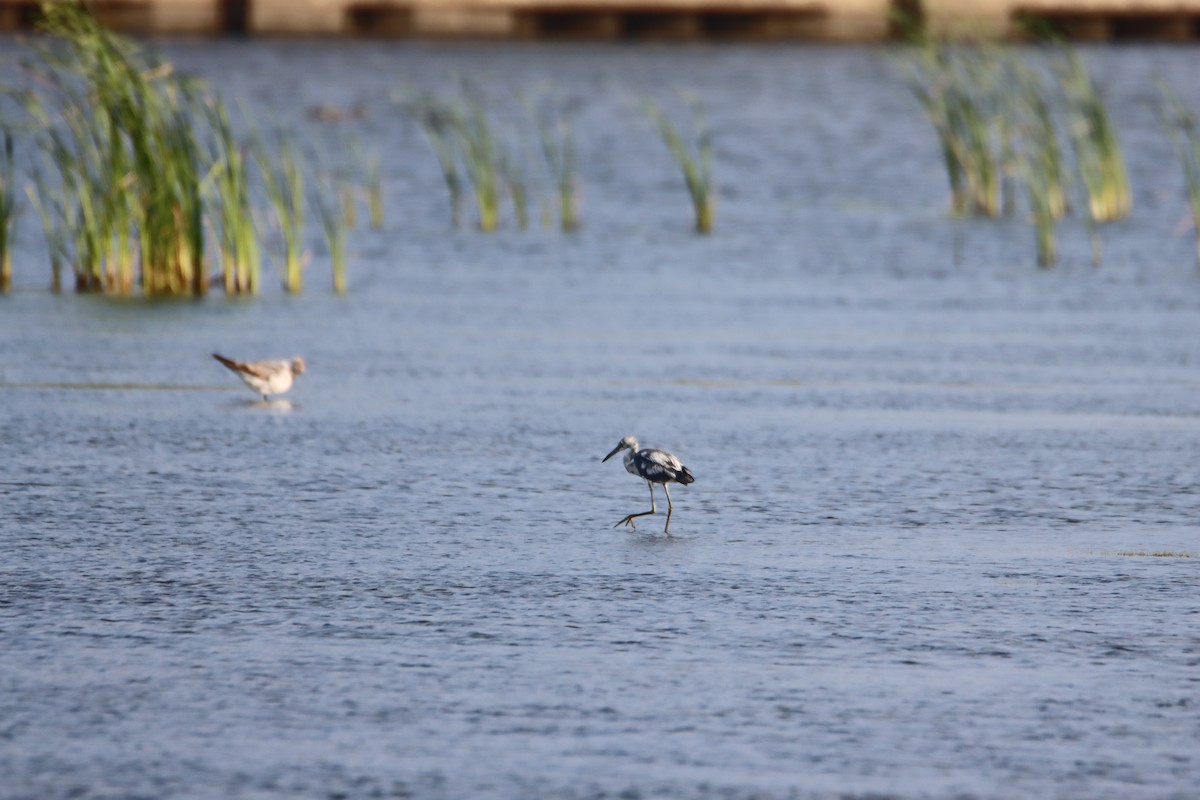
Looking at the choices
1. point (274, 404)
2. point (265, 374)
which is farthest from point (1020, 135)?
point (265, 374)

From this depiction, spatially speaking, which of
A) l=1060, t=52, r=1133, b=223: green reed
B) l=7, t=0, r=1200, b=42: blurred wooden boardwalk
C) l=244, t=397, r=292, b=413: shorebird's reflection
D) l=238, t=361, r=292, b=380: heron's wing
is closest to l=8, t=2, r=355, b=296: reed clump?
l=244, t=397, r=292, b=413: shorebird's reflection

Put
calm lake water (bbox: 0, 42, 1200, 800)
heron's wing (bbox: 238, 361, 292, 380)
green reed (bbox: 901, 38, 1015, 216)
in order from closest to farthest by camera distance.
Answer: calm lake water (bbox: 0, 42, 1200, 800) < heron's wing (bbox: 238, 361, 292, 380) < green reed (bbox: 901, 38, 1015, 216)

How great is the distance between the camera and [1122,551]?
6.56m

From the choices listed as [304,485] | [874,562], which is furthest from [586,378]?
[874,562]

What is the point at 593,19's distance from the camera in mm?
65438

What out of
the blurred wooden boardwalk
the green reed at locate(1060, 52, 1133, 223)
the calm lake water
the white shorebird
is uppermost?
the blurred wooden boardwalk

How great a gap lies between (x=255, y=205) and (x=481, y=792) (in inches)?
668

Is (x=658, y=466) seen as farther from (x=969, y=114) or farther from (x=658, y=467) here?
(x=969, y=114)

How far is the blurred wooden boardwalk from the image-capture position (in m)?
63.4

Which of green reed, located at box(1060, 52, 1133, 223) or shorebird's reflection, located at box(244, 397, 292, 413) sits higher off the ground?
green reed, located at box(1060, 52, 1133, 223)

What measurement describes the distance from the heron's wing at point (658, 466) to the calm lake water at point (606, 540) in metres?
0.24

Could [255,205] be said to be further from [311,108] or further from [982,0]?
[982,0]

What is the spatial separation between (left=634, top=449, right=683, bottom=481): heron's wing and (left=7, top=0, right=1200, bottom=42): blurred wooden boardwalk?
5789cm

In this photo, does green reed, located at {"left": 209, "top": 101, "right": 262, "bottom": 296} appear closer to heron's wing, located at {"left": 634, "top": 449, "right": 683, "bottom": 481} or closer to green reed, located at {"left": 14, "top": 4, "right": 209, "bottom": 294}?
green reed, located at {"left": 14, "top": 4, "right": 209, "bottom": 294}
